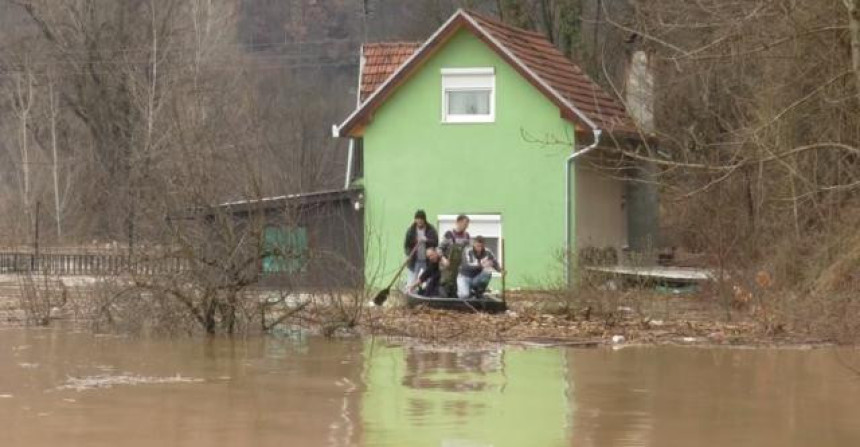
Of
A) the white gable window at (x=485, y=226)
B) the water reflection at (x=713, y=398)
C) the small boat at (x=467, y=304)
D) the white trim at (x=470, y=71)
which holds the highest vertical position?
the white trim at (x=470, y=71)

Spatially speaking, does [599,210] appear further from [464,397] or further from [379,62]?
[464,397]

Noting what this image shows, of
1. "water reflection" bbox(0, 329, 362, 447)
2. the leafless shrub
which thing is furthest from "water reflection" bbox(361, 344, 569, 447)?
the leafless shrub

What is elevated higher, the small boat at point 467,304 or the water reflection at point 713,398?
the small boat at point 467,304

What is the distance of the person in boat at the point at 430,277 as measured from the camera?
21188 millimetres

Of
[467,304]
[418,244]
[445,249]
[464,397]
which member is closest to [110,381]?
[464,397]

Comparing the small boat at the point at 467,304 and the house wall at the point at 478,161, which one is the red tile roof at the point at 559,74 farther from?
the small boat at the point at 467,304

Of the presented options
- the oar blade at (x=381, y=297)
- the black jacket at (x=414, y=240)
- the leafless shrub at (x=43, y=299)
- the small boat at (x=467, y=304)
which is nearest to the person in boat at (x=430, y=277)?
the oar blade at (x=381, y=297)

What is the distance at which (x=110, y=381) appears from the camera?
13.8 meters

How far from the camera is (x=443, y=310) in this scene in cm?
1998

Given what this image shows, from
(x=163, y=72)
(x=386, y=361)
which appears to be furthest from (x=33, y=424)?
(x=163, y=72)

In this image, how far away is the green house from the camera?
29297mm

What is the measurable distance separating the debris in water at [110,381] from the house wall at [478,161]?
15326 millimetres

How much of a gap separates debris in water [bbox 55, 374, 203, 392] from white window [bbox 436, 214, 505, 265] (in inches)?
625

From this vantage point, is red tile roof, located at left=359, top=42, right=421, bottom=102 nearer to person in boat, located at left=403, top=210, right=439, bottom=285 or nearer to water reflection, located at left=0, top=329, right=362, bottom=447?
person in boat, located at left=403, top=210, right=439, bottom=285
